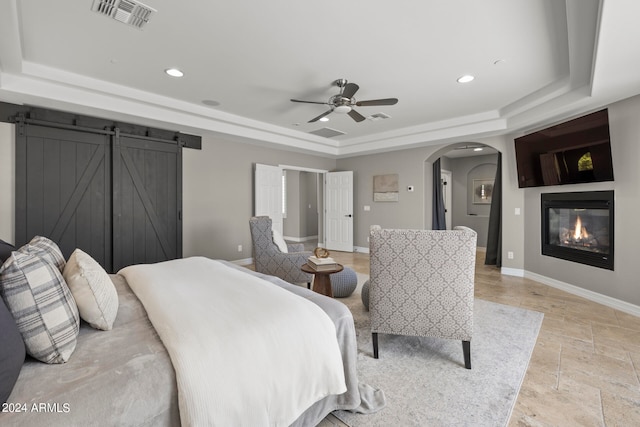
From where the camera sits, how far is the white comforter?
3.51ft

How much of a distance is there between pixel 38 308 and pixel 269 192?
197 inches

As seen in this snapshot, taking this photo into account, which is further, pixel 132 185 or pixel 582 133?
pixel 132 185

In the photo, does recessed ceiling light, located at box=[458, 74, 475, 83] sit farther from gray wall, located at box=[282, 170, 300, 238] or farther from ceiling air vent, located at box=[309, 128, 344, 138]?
gray wall, located at box=[282, 170, 300, 238]

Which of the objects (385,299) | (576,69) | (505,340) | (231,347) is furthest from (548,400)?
(576,69)

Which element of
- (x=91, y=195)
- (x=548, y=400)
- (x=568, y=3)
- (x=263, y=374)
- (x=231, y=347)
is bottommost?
(x=548, y=400)

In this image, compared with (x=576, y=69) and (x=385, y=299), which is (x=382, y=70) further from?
(x=385, y=299)

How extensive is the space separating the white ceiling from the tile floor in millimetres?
2378

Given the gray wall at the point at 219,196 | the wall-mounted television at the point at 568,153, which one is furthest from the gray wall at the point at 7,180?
the wall-mounted television at the point at 568,153

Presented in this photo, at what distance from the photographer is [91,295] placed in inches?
52.3

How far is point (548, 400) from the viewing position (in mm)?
1780

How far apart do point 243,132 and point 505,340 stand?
467cm

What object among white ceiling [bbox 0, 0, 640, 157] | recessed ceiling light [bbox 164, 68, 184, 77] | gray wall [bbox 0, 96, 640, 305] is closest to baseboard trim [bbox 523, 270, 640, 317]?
gray wall [bbox 0, 96, 640, 305]

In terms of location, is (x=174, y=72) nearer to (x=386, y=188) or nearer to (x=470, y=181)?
(x=386, y=188)

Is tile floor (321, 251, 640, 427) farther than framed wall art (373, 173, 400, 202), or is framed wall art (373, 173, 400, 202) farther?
framed wall art (373, 173, 400, 202)
